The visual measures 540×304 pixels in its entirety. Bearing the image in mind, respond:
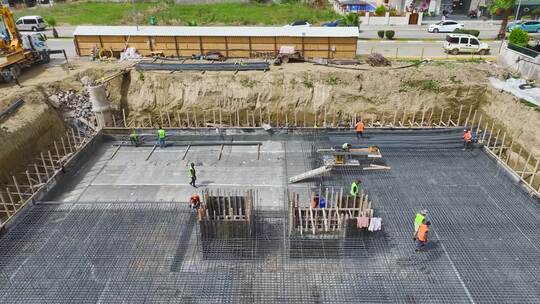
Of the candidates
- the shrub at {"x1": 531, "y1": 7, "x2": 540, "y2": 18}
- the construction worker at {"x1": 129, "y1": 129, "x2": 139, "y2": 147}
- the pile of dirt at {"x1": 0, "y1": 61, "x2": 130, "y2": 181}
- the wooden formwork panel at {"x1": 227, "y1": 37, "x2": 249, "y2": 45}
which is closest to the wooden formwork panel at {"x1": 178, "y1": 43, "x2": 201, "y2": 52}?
the wooden formwork panel at {"x1": 227, "y1": 37, "x2": 249, "y2": 45}

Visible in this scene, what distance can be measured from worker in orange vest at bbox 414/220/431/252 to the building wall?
537 inches

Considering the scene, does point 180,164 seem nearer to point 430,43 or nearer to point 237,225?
point 237,225

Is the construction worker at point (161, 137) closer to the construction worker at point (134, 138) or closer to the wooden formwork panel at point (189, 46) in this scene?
the construction worker at point (134, 138)

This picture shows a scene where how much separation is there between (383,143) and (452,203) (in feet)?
13.6

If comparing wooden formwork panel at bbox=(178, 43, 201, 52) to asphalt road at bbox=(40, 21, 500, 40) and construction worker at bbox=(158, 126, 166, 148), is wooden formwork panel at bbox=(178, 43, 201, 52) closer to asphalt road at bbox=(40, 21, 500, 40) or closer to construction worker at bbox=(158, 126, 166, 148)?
construction worker at bbox=(158, 126, 166, 148)

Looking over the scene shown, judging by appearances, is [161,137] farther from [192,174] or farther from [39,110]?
[39,110]

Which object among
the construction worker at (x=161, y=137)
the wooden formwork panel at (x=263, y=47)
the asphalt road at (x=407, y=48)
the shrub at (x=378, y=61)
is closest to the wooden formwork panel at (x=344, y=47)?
the shrub at (x=378, y=61)

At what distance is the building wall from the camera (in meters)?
20.6

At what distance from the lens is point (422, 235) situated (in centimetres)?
919

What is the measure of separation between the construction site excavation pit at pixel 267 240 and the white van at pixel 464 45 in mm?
11140

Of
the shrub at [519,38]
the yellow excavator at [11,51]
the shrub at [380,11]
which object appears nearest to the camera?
the yellow excavator at [11,51]

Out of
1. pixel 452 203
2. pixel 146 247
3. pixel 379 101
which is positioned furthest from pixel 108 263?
pixel 379 101

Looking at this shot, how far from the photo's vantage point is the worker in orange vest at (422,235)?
9073 millimetres

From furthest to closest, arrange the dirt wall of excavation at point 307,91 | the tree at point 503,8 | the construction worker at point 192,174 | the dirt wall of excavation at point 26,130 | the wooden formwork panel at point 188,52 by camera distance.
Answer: the tree at point 503,8 < the wooden formwork panel at point 188,52 < the dirt wall of excavation at point 307,91 < the dirt wall of excavation at point 26,130 < the construction worker at point 192,174
